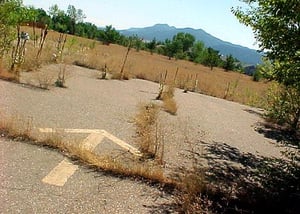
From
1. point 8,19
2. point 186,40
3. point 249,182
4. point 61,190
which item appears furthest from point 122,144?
point 186,40

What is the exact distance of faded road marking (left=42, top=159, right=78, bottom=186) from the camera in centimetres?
633

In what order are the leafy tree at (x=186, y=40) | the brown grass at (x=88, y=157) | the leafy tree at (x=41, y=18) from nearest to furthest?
1. the brown grass at (x=88, y=157)
2. the leafy tree at (x=41, y=18)
3. the leafy tree at (x=186, y=40)

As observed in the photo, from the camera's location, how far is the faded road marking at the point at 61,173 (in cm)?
633

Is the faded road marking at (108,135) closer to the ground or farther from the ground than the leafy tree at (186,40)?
closer to the ground

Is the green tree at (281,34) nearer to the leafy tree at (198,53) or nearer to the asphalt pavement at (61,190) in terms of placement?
the asphalt pavement at (61,190)

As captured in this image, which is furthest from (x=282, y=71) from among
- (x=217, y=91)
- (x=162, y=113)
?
(x=217, y=91)

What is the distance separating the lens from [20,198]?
5.50 m

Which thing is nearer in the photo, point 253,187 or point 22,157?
point 22,157

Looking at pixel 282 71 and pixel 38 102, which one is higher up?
pixel 282 71

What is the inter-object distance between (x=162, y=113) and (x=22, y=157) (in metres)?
8.14

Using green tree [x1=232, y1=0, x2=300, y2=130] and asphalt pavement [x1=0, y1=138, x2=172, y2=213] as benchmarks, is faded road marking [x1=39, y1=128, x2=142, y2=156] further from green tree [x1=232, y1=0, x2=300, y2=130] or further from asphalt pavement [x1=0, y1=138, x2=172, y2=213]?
green tree [x1=232, y1=0, x2=300, y2=130]

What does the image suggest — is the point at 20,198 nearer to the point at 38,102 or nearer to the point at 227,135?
the point at 38,102

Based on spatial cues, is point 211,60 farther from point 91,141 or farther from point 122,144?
point 91,141

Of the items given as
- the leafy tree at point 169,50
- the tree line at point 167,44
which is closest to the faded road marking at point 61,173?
the tree line at point 167,44
